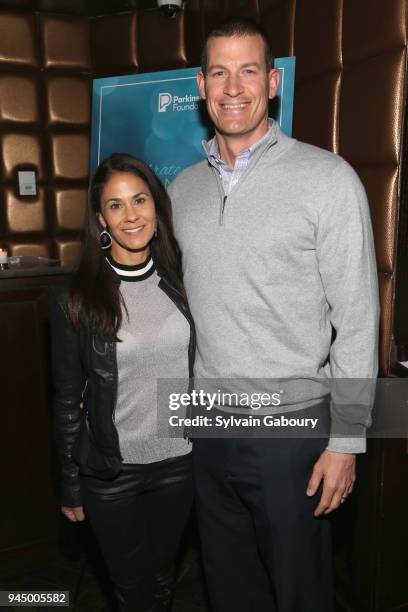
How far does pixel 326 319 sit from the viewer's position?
1.66m

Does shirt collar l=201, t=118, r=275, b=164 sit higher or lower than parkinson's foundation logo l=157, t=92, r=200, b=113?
lower

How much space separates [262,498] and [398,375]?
69 centimetres

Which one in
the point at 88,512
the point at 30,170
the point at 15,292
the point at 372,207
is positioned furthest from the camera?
the point at 30,170

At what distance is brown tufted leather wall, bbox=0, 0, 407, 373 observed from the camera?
189 centimetres

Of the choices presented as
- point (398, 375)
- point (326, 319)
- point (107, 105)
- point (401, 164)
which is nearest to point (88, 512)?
point (326, 319)

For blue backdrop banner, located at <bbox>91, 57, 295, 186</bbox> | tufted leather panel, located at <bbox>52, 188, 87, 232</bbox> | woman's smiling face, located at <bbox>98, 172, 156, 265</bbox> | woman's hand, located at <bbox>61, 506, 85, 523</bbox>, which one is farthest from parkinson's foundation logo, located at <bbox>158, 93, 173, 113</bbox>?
woman's hand, located at <bbox>61, 506, 85, 523</bbox>

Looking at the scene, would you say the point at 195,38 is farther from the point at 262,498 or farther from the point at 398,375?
the point at 262,498

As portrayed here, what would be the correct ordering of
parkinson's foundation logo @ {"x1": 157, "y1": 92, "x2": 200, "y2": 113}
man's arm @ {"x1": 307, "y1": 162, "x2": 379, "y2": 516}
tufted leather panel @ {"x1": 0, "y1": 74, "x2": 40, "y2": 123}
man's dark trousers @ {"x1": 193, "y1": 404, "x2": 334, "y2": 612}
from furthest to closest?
tufted leather panel @ {"x1": 0, "y1": 74, "x2": 40, "y2": 123}
parkinson's foundation logo @ {"x1": 157, "y1": 92, "x2": 200, "y2": 113}
man's dark trousers @ {"x1": 193, "y1": 404, "x2": 334, "y2": 612}
man's arm @ {"x1": 307, "y1": 162, "x2": 379, "y2": 516}

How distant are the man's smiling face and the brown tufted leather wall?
0.43 metres

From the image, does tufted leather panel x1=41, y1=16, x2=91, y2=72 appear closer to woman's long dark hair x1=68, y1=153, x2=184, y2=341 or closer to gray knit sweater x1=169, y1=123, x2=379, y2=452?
woman's long dark hair x1=68, y1=153, x2=184, y2=341

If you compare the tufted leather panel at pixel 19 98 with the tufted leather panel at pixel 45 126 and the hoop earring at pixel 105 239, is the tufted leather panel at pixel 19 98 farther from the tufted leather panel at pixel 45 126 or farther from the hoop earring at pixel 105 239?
the hoop earring at pixel 105 239

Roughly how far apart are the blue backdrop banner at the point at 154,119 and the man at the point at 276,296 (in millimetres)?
1125

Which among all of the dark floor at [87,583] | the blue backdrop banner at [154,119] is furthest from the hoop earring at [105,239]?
the dark floor at [87,583]

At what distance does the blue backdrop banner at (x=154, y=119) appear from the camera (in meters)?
2.87
